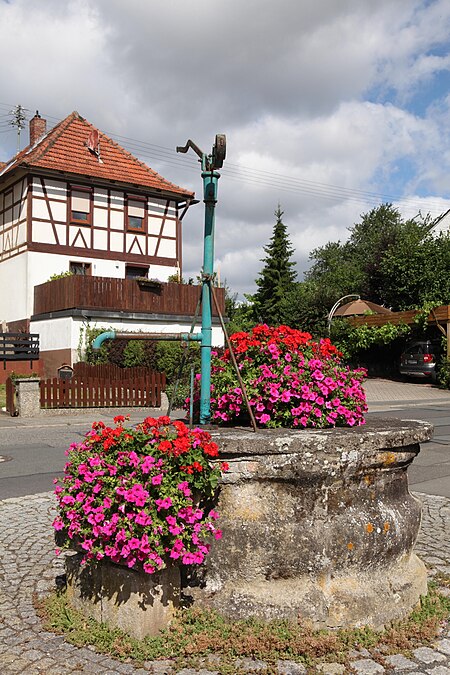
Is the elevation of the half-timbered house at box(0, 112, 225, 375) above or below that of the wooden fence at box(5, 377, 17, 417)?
above

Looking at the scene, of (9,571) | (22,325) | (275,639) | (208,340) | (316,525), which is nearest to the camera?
(275,639)

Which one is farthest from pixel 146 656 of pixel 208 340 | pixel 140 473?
pixel 208 340

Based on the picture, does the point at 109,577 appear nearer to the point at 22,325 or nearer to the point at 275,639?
the point at 275,639

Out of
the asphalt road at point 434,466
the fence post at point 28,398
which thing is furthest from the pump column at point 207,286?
the fence post at point 28,398

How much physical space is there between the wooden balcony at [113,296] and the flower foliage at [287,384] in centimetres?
1805

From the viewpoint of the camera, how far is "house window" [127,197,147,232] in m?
28.8

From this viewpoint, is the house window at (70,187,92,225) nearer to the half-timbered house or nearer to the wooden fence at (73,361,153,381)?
the half-timbered house

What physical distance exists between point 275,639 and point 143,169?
2890cm

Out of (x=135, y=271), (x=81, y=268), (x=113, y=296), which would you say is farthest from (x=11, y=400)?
(x=135, y=271)

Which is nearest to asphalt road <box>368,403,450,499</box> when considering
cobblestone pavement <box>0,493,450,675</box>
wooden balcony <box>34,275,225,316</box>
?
cobblestone pavement <box>0,493,450,675</box>

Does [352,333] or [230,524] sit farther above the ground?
[352,333]

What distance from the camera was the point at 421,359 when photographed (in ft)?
86.2

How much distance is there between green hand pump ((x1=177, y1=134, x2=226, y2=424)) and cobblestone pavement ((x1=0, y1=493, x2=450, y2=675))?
1.55m

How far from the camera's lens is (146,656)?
321 centimetres
